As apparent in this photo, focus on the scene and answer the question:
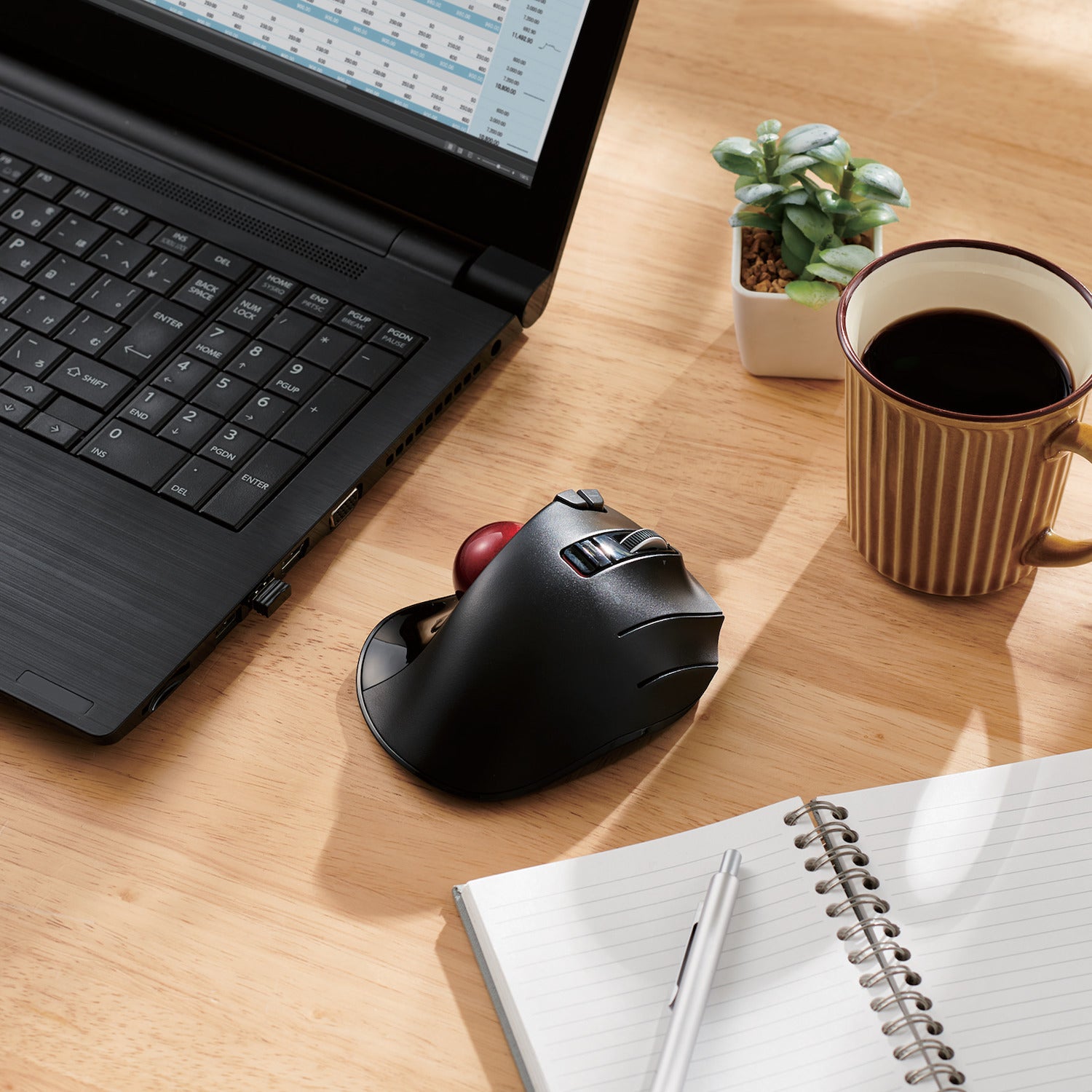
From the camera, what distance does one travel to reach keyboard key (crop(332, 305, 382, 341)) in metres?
0.61

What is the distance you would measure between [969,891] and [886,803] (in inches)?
1.8

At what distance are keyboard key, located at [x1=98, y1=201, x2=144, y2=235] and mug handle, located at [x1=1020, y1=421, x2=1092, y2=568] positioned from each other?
1.65ft

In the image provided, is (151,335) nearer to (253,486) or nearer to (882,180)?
(253,486)

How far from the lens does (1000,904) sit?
0.45 m

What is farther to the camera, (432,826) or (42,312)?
(42,312)

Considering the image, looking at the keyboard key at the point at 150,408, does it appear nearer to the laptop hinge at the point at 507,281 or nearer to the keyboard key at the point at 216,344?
the keyboard key at the point at 216,344

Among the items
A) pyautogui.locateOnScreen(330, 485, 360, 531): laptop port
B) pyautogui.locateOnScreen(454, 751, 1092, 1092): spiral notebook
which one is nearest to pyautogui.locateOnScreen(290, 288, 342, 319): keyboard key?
pyautogui.locateOnScreen(330, 485, 360, 531): laptop port

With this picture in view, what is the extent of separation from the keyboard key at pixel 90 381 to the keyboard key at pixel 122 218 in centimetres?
10

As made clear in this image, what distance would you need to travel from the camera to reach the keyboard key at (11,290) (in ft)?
2.03

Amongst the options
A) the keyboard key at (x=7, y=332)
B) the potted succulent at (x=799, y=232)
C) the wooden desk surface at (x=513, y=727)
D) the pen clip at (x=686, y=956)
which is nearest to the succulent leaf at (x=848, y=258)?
the potted succulent at (x=799, y=232)

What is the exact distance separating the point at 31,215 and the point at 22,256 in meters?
0.04

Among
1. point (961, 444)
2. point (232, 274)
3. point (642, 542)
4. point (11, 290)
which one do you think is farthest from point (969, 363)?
point (11, 290)

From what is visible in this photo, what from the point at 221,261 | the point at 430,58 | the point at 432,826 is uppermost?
the point at 430,58

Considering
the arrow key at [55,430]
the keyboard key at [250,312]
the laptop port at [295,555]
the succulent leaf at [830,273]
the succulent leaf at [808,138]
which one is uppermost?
the succulent leaf at [808,138]
